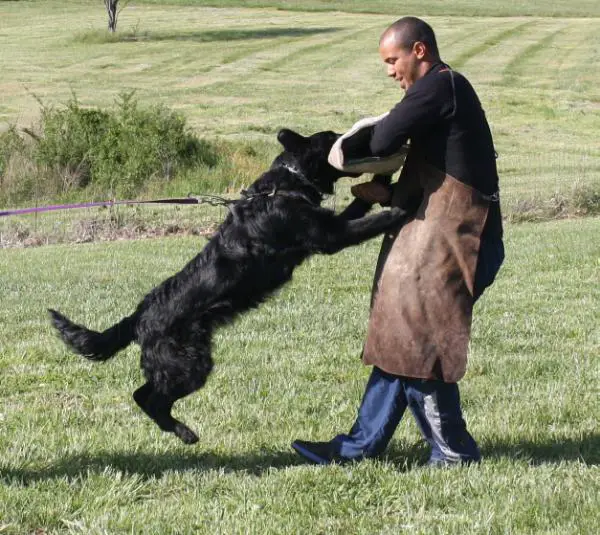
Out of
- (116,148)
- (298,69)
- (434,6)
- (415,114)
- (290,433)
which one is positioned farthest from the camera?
(434,6)

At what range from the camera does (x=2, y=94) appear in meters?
34.8

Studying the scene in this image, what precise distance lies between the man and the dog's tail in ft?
3.95

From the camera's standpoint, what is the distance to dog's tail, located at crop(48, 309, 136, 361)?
15.4 feet

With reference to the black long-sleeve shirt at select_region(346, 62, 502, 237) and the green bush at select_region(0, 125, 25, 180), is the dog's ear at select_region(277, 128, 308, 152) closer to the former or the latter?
the black long-sleeve shirt at select_region(346, 62, 502, 237)

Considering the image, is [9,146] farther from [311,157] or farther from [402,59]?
[402,59]

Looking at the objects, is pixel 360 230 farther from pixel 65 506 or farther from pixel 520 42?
pixel 520 42

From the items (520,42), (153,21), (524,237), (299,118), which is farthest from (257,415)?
(153,21)

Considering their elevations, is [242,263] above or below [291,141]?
below

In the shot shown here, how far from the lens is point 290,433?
5.19 metres

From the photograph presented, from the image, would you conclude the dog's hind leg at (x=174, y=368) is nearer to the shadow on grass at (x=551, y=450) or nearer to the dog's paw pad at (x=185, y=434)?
the dog's paw pad at (x=185, y=434)

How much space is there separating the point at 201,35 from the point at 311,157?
47.6 meters

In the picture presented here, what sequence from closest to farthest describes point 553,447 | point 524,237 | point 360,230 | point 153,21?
1. point 360,230
2. point 553,447
3. point 524,237
4. point 153,21

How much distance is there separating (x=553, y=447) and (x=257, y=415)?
1.65 meters

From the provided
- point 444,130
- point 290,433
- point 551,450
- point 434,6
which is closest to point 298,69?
point 434,6
